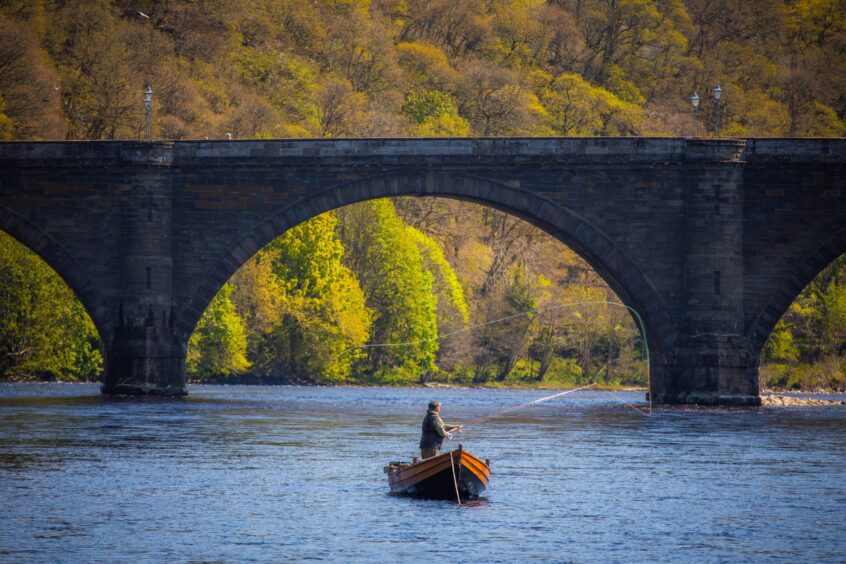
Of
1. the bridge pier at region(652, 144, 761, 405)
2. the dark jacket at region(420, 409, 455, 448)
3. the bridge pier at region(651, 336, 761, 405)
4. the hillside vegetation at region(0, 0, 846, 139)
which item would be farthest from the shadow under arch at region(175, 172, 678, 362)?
the hillside vegetation at region(0, 0, 846, 139)

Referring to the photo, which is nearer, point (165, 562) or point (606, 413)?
point (165, 562)

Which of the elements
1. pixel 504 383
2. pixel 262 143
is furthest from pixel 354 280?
pixel 262 143

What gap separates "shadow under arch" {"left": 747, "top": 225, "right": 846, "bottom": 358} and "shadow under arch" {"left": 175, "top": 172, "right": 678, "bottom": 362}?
2602 mm

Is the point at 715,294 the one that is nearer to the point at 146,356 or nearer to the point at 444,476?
the point at 146,356

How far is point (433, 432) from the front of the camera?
3506 centimetres

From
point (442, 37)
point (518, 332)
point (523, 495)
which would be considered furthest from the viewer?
point (442, 37)

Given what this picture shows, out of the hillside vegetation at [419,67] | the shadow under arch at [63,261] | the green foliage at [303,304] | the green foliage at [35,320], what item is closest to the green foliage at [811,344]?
the hillside vegetation at [419,67]

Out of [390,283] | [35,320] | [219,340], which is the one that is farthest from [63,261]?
[390,283]

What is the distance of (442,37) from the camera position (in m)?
123

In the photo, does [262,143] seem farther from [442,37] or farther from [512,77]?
[442,37]

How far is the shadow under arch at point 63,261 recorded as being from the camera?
60656 millimetres

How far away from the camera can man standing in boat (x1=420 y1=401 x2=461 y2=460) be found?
114 feet

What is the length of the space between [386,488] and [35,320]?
42.2m

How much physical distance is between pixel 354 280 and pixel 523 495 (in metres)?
48.4
